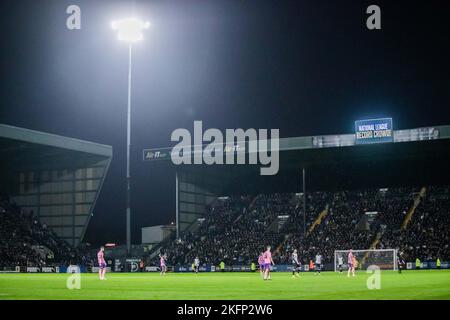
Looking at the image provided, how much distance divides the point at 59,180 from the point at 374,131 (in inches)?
1406

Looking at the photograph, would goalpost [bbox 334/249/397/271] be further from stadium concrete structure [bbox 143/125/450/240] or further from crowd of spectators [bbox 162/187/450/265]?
stadium concrete structure [bbox 143/125/450/240]

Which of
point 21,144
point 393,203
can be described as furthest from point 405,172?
point 21,144

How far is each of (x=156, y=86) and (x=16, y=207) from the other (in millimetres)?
21801

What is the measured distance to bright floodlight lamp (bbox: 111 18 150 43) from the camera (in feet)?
179

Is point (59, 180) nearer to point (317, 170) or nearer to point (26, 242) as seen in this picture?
point (26, 242)

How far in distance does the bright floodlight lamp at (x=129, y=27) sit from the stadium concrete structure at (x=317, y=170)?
55.4ft

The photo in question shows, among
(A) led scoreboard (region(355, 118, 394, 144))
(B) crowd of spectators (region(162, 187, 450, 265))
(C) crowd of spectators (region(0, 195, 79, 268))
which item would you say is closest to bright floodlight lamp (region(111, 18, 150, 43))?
(A) led scoreboard (region(355, 118, 394, 144))

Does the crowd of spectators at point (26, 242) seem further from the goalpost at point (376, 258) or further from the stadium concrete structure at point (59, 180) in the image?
the goalpost at point (376, 258)

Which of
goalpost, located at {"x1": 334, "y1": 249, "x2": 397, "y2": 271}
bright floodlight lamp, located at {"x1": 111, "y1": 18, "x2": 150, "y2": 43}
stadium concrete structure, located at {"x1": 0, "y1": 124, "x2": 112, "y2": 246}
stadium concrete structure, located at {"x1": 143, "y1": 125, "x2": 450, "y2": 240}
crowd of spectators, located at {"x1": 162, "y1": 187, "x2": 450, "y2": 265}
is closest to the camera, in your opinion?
bright floodlight lamp, located at {"x1": 111, "y1": 18, "x2": 150, "y2": 43}

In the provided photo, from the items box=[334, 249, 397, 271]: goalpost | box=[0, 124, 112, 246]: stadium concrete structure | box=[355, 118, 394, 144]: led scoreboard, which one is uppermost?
box=[355, 118, 394, 144]: led scoreboard

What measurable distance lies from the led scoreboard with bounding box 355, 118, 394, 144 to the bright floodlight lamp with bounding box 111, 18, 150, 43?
72.4 feet

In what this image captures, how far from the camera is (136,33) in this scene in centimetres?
5631

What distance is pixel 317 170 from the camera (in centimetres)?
7738

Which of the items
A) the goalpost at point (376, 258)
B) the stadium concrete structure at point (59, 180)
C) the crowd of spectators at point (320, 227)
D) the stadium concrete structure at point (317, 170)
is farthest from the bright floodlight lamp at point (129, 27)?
the goalpost at point (376, 258)
